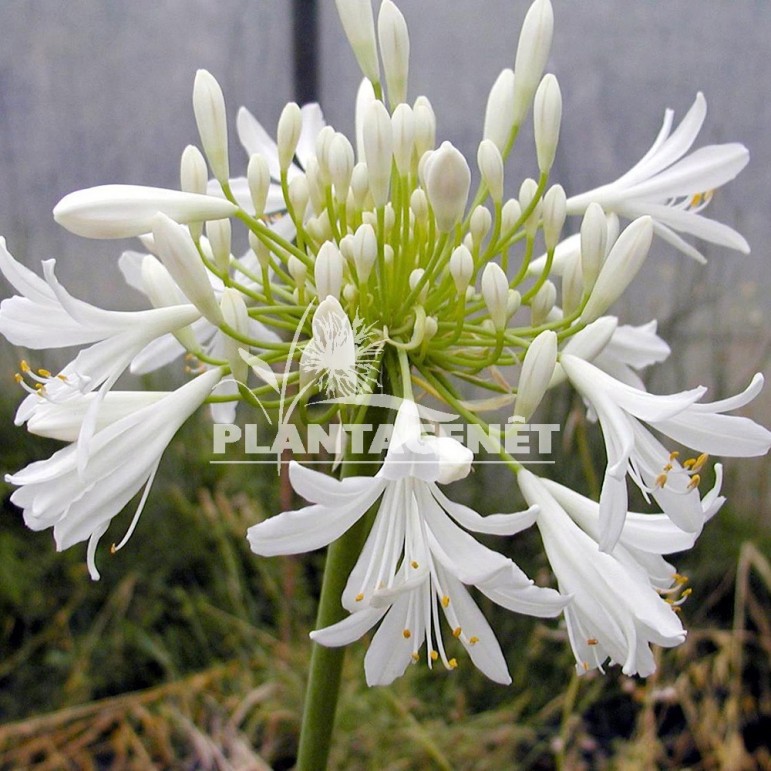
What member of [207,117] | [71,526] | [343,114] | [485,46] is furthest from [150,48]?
[71,526]

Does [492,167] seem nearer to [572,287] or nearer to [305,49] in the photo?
[572,287]

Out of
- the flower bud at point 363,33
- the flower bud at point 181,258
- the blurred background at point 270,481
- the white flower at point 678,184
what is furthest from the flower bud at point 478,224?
the blurred background at point 270,481

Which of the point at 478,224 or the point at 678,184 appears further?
the point at 678,184

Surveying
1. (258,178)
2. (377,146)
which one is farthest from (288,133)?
(377,146)

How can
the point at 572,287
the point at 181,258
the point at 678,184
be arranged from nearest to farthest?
1. the point at 181,258
2. the point at 572,287
3. the point at 678,184

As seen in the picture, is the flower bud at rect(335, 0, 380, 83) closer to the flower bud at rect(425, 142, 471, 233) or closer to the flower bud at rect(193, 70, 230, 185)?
the flower bud at rect(193, 70, 230, 185)

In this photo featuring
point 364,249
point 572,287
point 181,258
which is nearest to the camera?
point 181,258

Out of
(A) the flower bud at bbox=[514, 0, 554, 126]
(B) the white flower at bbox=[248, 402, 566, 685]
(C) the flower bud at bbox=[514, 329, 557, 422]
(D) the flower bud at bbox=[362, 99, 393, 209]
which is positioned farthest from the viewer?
(A) the flower bud at bbox=[514, 0, 554, 126]

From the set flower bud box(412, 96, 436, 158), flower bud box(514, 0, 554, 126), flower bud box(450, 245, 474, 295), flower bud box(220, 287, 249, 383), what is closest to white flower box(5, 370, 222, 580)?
flower bud box(220, 287, 249, 383)
